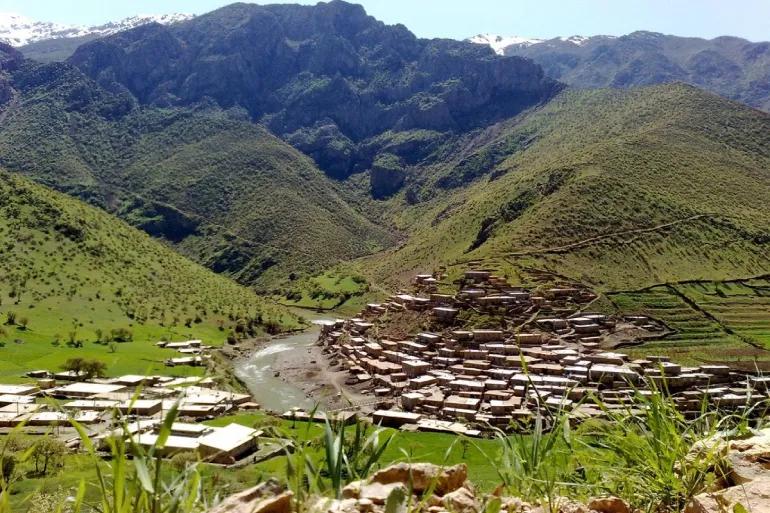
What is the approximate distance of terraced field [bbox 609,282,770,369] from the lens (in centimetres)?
5053

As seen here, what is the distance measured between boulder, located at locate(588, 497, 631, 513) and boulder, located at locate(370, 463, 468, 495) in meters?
1.30

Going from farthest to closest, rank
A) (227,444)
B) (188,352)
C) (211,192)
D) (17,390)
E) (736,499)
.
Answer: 1. (211,192)
2. (188,352)
3. (17,390)
4. (227,444)
5. (736,499)

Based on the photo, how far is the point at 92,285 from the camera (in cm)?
7025

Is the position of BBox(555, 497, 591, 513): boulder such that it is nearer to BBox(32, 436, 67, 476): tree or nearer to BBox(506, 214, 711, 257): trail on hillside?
BBox(32, 436, 67, 476): tree

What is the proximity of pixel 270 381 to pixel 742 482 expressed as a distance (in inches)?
2143

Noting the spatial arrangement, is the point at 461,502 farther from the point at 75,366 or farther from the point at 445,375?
the point at 75,366

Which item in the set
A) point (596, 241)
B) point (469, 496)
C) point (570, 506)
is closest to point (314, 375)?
point (596, 241)

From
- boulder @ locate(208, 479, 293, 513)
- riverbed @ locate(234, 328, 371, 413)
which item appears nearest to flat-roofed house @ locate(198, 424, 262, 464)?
riverbed @ locate(234, 328, 371, 413)

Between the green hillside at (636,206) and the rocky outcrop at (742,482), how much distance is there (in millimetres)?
66294

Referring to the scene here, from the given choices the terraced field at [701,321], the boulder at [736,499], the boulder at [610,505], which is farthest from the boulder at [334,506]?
the terraced field at [701,321]

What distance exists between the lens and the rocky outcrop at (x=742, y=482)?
4719 millimetres

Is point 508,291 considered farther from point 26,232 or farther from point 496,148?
point 496,148

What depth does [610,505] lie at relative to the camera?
513 cm

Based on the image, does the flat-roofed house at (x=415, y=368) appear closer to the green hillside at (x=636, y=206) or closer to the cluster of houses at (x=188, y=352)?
the cluster of houses at (x=188, y=352)
